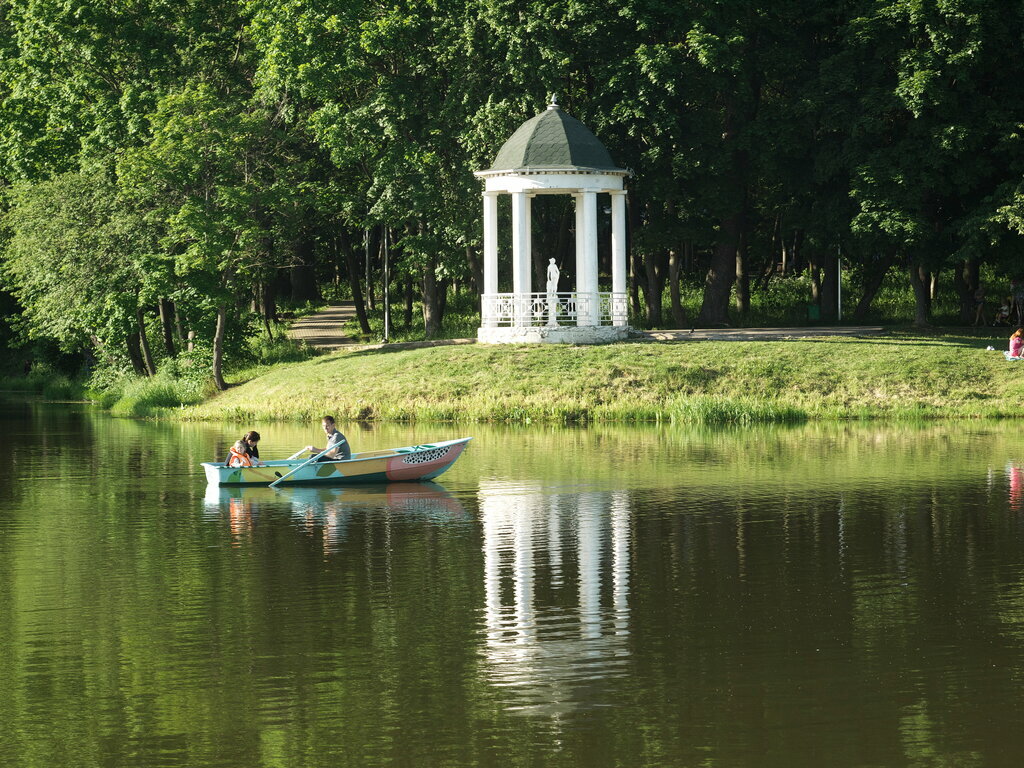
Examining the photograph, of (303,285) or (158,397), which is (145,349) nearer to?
(158,397)

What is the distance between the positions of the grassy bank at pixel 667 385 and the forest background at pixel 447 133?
245 inches

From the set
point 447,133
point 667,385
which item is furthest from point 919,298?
point 447,133

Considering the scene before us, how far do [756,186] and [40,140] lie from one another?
26107 mm

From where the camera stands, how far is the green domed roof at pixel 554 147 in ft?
138

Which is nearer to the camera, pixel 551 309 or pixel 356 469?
pixel 356 469

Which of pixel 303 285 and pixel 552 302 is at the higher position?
pixel 303 285

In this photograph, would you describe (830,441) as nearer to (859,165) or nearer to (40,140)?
(859,165)

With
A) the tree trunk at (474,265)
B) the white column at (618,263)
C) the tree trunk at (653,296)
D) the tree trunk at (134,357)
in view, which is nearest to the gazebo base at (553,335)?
the white column at (618,263)

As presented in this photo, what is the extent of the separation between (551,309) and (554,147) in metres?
4.84

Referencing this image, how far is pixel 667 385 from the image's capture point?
36625mm

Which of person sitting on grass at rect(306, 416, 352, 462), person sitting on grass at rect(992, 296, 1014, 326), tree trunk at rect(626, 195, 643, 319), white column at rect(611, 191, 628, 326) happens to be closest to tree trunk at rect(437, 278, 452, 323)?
tree trunk at rect(626, 195, 643, 319)

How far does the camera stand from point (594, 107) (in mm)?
46906

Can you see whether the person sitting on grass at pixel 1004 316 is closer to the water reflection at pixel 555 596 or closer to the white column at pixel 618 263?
the white column at pixel 618 263

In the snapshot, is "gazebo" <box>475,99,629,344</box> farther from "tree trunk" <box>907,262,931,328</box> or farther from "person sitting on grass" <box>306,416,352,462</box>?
"person sitting on grass" <box>306,416,352,462</box>
